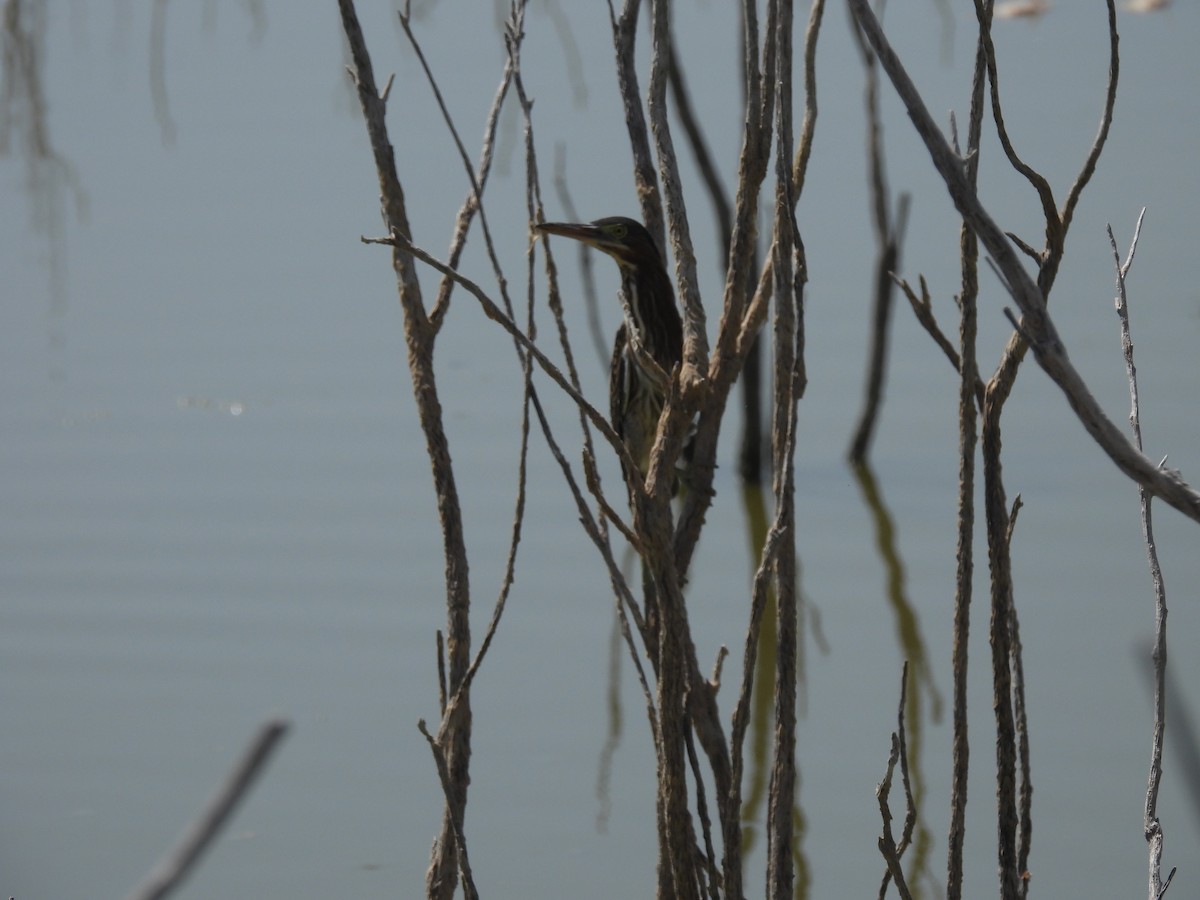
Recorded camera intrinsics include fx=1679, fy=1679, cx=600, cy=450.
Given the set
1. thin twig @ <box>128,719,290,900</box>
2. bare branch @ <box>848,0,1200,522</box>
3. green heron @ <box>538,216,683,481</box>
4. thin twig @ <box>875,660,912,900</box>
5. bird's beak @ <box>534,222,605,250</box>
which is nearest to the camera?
thin twig @ <box>128,719,290,900</box>

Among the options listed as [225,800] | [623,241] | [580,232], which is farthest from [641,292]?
[225,800]

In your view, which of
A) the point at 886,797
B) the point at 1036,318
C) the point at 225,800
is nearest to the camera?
the point at 225,800

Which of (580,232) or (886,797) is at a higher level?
(580,232)

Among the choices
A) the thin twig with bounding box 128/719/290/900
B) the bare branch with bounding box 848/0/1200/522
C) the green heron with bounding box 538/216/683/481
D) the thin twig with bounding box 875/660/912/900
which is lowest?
the thin twig with bounding box 875/660/912/900

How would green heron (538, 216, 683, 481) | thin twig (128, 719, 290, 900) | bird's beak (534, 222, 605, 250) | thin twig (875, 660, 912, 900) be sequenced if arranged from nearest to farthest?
thin twig (128, 719, 290, 900)
thin twig (875, 660, 912, 900)
bird's beak (534, 222, 605, 250)
green heron (538, 216, 683, 481)

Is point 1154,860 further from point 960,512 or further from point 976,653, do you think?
point 976,653

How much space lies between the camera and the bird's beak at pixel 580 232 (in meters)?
2.92

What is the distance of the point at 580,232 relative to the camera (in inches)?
121

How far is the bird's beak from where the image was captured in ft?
9.57

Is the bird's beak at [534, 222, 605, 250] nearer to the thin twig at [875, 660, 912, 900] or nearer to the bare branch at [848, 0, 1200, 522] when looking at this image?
the thin twig at [875, 660, 912, 900]

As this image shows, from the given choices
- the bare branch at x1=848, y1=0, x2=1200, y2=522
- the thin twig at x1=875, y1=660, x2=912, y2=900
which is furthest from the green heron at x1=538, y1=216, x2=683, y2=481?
the bare branch at x1=848, y1=0, x2=1200, y2=522

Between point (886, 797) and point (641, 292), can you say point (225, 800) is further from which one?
point (641, 292)

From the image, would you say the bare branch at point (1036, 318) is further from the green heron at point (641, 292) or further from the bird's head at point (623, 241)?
the bird's head at point (623, 241)

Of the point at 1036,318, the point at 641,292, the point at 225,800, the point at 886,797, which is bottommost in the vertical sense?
the point at 886,797
